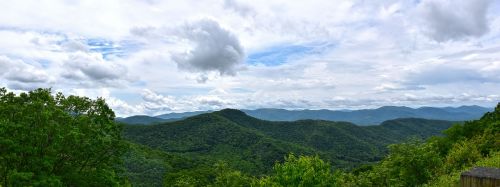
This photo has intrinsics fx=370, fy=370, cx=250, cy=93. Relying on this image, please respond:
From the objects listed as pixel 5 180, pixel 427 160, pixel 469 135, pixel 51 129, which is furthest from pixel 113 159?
pixel 469 135

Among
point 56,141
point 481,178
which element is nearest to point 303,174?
point 56,141

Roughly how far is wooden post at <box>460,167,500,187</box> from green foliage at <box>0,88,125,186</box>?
26.6 meters

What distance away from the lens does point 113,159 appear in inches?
1437

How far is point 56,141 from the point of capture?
29812 mm

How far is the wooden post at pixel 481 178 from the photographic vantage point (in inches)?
427

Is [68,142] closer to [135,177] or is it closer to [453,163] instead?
[453,163]

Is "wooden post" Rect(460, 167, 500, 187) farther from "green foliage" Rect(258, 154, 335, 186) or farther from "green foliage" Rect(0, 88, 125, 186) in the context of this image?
"green foliage" Rect(258, 154, 335, 186)

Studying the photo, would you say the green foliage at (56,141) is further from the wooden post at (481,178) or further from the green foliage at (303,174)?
the wooden post at (481,178)

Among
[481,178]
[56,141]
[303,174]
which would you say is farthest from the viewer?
[303,174]

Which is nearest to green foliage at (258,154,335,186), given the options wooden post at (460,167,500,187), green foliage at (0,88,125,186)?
green foliage at (0,88,125,186)

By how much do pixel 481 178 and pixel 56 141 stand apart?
29349 millimetres

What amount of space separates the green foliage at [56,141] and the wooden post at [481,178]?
26.6 m

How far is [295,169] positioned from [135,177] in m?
147

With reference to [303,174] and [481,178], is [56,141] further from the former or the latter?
[481,178]
